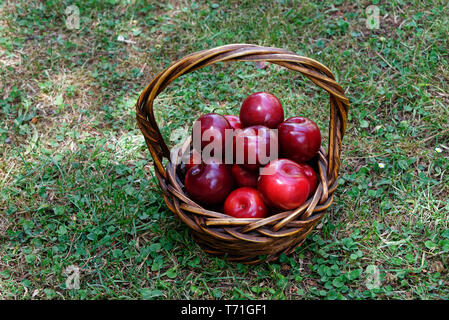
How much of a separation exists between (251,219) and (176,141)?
4.15 feet

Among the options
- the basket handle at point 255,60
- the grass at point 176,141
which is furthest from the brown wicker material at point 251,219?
the grass at point 176,141

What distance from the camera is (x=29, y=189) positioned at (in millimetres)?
2805

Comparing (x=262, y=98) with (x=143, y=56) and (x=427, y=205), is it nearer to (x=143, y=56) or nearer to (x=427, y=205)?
(x=427, y=205)

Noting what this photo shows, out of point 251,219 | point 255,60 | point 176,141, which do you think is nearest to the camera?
point 255,60

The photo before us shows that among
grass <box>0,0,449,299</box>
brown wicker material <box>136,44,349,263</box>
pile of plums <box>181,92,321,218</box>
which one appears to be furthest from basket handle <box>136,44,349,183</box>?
grass <box>0,0,449,299</box>

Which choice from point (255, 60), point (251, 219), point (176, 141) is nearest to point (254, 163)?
point (251, 219)

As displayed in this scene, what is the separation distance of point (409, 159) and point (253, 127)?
1.24 metres

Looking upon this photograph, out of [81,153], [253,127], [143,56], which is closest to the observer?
[253,127]

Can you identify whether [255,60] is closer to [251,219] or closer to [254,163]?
[254,163]

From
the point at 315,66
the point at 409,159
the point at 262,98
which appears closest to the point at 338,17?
the point at 409,159

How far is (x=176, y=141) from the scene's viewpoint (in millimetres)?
3109

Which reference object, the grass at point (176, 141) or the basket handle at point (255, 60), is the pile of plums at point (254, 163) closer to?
the basket handle at point (255, 60)

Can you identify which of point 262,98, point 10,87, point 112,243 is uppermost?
point 262,98

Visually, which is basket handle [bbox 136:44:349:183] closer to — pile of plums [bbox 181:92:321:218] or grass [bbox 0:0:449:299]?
pile of plums [bbox 181:92:321:218]
